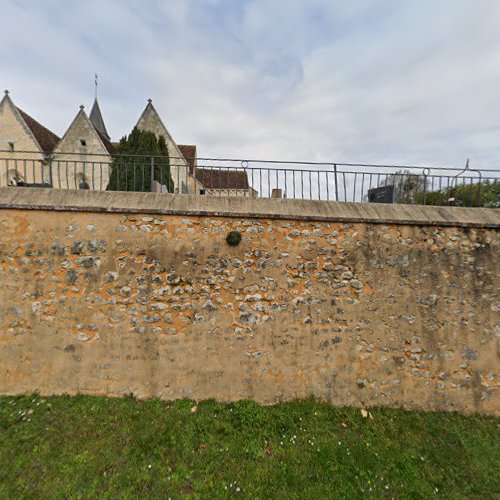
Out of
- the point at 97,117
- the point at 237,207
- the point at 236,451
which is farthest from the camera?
the point at 97,117

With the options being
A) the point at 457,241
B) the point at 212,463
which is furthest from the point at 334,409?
the point at 457,241

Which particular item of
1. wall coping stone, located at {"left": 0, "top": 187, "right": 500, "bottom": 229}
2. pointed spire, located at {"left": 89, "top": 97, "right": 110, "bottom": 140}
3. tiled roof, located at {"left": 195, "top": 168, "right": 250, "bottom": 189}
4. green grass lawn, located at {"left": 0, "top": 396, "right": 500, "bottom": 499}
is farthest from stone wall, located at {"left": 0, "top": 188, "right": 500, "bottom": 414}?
pointed spire, located at {"left": 89, "top": 97, "right": 110, "bottom": 140}

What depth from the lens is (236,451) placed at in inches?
119

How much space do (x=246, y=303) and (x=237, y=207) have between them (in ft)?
5.25

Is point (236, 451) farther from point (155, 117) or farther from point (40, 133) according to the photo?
point (40, 133)

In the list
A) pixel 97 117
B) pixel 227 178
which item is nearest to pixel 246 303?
pixel 227 178

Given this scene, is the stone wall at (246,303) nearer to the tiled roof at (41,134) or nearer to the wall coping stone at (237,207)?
the wall coping stone at (237,207)

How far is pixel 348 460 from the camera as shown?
2963 mm

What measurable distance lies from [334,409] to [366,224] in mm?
3044

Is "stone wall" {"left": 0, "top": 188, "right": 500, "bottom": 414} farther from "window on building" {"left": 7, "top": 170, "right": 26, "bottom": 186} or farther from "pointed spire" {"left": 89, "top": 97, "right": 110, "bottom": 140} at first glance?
"pointed spire" {"left": 89, "top": 97, "right": 110, "bottom": 140}

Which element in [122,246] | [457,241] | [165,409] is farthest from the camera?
[457,241]

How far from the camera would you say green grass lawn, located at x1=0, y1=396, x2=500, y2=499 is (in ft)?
8.66

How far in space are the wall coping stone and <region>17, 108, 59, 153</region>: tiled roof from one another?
1674 centimetres

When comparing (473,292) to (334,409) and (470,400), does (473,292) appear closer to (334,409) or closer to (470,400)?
(470,400)
